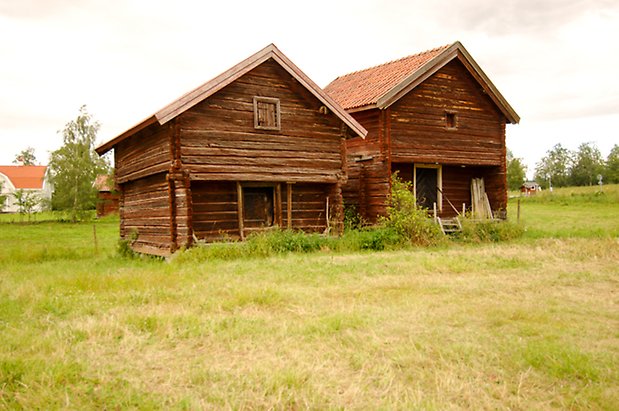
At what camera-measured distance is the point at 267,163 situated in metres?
17.5

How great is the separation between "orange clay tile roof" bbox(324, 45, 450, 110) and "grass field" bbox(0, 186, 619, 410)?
9.96 m

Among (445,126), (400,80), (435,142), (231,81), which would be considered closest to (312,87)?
(231,81)

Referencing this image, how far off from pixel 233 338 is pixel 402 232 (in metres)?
12.8

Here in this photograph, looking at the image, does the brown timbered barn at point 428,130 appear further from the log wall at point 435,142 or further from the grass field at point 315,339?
the grass field at point 315,339

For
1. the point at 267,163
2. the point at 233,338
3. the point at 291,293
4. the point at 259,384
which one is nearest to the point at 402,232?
the point at 267,163

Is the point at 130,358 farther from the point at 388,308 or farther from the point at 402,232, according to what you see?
the point at 402,232

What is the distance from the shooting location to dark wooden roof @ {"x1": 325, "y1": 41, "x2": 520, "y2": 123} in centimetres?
2042

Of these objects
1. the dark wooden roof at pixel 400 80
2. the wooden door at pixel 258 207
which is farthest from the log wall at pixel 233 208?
the dark wooden roof at pixel 400 80

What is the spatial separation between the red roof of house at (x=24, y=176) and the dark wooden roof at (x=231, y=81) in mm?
59019

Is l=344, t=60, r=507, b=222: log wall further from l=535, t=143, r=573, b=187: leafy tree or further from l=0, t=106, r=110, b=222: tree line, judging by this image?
l=535, t=143, r=573, b=187: leafy tree

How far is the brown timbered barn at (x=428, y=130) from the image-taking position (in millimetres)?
20906

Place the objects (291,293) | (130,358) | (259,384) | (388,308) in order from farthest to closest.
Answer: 1. (291,293)
2. (388,308)
3. (130,358)
4. (259,384)

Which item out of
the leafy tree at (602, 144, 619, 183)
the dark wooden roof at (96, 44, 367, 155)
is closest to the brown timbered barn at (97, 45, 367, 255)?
the dark wooden roof at (96, 44, 367, 155)

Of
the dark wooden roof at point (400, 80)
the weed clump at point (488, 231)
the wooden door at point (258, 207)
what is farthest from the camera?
the dark wooden roof at point (400, 80)
